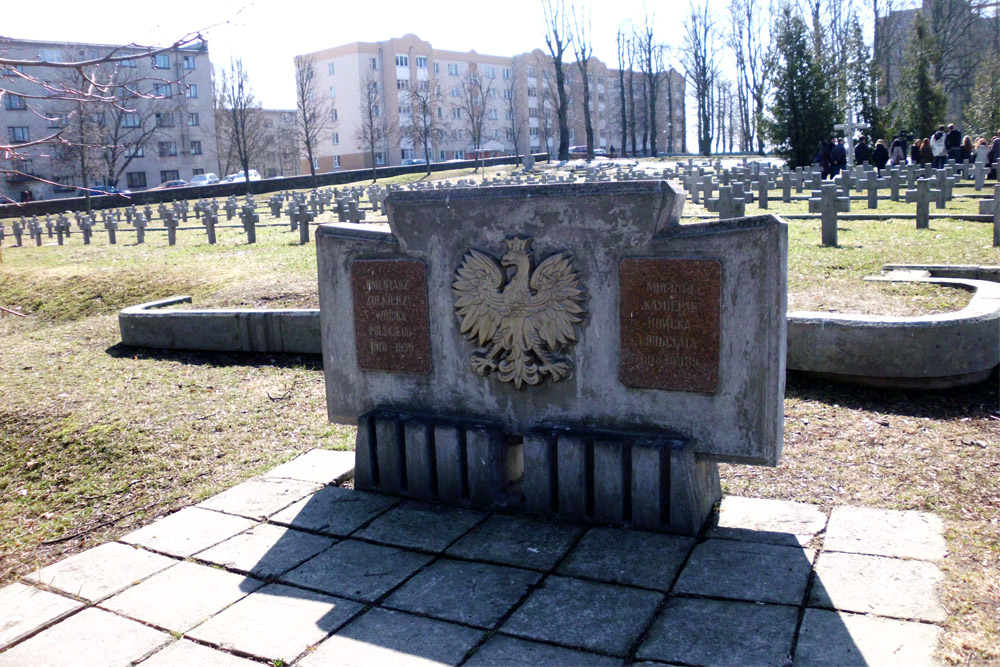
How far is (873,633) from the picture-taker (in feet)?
9.02

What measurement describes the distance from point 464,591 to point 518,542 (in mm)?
506

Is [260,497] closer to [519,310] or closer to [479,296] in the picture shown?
[479,296]

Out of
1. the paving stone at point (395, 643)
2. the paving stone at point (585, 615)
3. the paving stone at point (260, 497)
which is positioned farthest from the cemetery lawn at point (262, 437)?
the paving stone at point (395, 643)

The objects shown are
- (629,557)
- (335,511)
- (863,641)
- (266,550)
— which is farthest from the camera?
(335,511)

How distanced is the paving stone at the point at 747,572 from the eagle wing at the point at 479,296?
4.63 feet

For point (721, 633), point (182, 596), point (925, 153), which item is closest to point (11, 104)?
point (182, 596)

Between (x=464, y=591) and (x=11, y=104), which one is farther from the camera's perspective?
(x=11, y=104)

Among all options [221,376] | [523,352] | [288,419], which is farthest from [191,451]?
[523,352]

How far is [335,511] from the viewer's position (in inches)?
164

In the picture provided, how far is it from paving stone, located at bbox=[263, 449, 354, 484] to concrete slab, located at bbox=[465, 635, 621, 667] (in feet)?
6.62

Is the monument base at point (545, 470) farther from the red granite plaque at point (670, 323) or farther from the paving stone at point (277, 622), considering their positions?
the paving stone at point (277, 622)

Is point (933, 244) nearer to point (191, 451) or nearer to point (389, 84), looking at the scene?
point (191, 451)

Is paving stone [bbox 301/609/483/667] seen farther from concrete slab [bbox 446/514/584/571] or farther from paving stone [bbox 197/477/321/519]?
paving stone [bbox 197/477/321/519]

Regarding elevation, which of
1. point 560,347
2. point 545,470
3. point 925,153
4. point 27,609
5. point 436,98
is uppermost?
point 436,98
